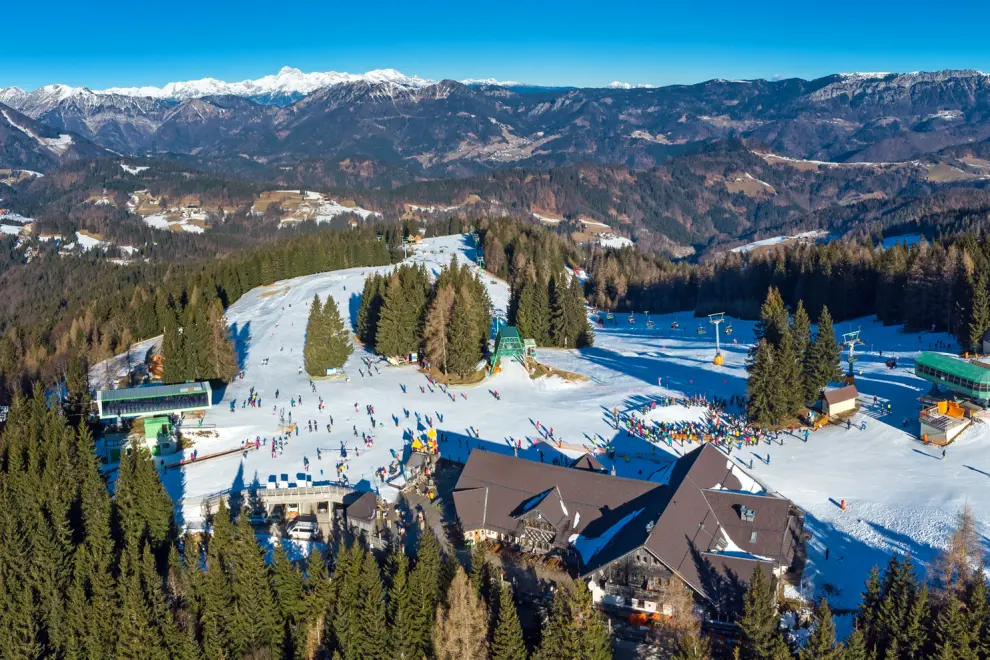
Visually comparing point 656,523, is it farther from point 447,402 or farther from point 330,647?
point 447,402

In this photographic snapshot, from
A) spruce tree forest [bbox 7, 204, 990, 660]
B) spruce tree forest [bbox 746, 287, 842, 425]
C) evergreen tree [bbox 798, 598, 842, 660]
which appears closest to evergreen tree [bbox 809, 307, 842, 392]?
spruce tree forest [bbox 746, 287, 842, 425]

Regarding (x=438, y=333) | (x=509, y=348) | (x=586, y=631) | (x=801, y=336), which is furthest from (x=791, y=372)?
(x=586, y=631)

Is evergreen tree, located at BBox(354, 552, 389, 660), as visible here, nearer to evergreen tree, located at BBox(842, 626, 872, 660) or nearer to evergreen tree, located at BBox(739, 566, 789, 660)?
evergreen tree, located at BBox(739, 566, 789, 660)

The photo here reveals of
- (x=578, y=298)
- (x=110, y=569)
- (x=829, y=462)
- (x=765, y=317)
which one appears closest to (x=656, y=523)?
(x=829, y=462)

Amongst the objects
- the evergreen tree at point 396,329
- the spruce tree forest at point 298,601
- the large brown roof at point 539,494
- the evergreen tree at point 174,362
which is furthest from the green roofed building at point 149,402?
the large brown roof at point 539,494

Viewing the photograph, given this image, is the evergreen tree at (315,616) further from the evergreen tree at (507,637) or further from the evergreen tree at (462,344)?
the evergreen tree at (462,344)

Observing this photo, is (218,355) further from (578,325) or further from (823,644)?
(823,644)
